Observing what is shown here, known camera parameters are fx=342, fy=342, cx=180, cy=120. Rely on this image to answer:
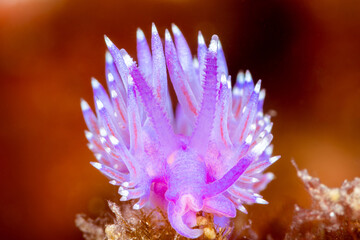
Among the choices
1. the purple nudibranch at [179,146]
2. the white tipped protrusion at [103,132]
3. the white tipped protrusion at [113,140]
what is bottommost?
the white tipped protrusion at [113,140]

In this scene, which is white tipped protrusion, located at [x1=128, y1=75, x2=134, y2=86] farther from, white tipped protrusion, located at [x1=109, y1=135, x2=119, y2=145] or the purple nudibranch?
white tipped protrusion, located at [x1=109, y1=135, x2=119, y2=145]

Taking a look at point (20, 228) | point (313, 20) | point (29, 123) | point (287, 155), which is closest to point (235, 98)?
point (287, 155)

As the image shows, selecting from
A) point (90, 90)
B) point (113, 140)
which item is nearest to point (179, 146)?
point (113, 140)

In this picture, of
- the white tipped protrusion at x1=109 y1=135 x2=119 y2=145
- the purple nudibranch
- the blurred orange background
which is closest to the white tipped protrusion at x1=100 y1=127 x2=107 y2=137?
the purple nudibranch

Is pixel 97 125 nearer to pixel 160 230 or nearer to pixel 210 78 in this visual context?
pixel 160 230

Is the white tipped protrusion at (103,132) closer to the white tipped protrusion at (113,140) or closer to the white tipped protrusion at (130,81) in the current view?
the white tipped protrusion at (113,140)

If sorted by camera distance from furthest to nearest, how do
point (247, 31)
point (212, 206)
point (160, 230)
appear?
point (247, 31) → point (160, 230) → point (212, 206)

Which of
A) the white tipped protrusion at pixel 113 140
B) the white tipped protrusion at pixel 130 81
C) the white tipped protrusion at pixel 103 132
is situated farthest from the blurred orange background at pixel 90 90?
the white tipped protrusion at pixel 130 81

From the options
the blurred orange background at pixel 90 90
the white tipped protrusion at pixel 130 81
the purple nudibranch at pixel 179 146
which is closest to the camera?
the purple nudibranch at pixel 179 146
